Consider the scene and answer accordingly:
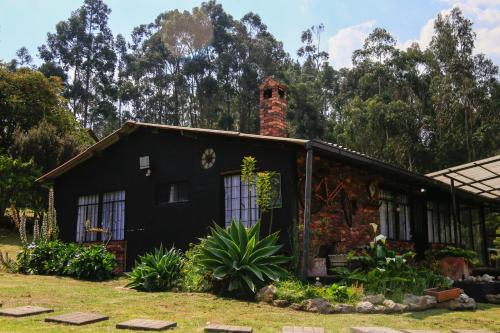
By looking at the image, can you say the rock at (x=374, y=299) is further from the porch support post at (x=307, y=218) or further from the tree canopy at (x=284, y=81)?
the tree canopy at (x=284, y=81)

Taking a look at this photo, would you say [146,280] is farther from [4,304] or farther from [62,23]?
[62,23]

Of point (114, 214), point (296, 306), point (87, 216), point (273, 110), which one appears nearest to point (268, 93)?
point (273, 110)

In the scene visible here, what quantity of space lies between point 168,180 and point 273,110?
297cm

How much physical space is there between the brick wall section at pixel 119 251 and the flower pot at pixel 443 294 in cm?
729

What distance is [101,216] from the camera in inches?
507

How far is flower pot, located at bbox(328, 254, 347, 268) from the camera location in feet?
28.7

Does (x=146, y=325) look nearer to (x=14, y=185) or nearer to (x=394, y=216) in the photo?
(x=394, y=216)

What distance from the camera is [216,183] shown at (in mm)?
10477

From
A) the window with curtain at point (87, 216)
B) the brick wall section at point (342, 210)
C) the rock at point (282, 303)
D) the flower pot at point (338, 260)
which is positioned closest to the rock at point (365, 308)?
the rock at point (282, 303)

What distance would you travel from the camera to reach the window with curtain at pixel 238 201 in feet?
32.3

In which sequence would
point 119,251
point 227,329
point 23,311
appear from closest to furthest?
point 227,329 → point 23,311 → point 119,251

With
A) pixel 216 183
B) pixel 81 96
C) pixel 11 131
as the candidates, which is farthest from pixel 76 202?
pixel 81 96

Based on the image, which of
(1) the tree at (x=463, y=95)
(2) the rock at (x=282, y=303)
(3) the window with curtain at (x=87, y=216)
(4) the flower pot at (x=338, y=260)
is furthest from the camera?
(1) the tree at (x=463, y=95)

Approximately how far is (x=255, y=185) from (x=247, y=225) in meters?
0.83
